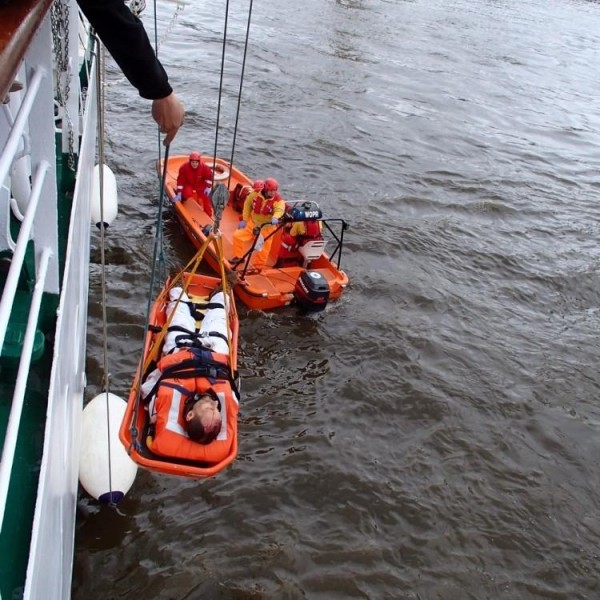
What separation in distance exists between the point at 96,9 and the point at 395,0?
104 feet

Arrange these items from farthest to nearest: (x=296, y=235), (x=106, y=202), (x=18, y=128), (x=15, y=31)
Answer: (x=296, y=235)
(x=106, y=202)
(x=18, y=128)
(x=15, y=31)

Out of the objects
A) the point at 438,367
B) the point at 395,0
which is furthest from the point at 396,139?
the point at 395,0

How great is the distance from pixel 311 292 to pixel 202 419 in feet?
9.17

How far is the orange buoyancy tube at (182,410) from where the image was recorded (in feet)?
14.6

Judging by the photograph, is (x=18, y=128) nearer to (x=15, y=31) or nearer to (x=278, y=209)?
(x=15, y=31)

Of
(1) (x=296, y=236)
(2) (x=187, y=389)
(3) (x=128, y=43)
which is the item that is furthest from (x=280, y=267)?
(3) (x=128, y=43)

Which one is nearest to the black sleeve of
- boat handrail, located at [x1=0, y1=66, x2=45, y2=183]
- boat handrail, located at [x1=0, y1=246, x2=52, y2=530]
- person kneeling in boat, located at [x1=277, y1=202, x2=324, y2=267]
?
boat handrail, located at [x1=0, y1=66, x2=45, y2=183]

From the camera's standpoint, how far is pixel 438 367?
713 centimetres

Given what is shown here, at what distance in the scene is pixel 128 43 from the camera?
1.62 metres

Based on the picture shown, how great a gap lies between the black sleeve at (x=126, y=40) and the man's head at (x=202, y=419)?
3067mm

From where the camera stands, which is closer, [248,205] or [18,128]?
[18,128]

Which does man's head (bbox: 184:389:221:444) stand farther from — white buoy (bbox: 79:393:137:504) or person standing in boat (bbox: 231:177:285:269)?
person standing in boat (bbox: 231:177:285:269)

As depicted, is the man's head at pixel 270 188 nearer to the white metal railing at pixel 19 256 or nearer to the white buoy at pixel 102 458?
the white buoy at pixel 102 458

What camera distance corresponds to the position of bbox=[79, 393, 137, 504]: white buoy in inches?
169
